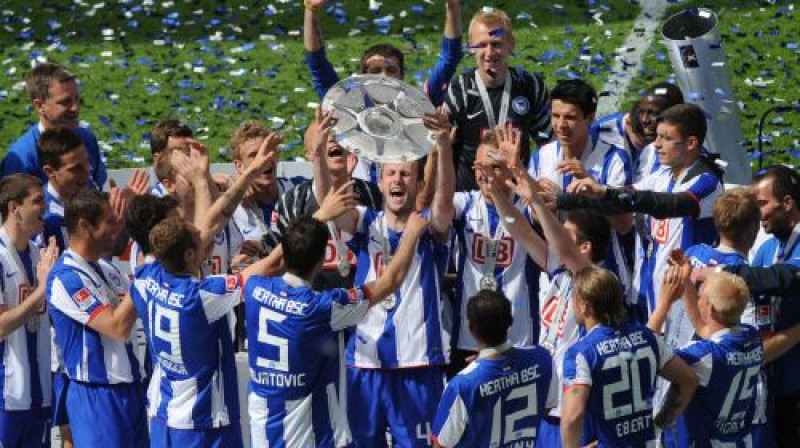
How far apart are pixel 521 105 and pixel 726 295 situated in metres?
2.60

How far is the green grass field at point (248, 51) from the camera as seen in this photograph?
51.0ft

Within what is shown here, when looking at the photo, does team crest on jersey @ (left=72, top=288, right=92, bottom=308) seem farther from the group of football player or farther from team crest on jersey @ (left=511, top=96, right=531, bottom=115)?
team crest on jersey @ (left=511, top=96, right=531, bottom=115)

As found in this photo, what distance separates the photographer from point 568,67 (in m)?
15.9

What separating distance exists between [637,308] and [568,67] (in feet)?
23.2

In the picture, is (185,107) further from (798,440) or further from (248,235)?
(798,440)

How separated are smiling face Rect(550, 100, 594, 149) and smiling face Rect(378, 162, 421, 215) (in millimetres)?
1026

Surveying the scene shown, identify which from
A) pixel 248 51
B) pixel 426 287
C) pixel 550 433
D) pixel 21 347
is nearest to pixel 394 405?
pixel 426 287

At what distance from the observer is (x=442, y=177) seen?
26.7ft

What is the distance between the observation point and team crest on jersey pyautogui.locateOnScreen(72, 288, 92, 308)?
7.99 m

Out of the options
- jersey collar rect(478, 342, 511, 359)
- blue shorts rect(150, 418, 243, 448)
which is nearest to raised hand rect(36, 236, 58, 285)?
blue shorts rect(150, 418, 243, 448)

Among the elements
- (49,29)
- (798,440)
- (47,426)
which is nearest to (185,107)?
(49,29)

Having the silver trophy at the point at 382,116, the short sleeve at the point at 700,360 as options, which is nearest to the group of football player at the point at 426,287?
the short sleeve at the point at 700,360

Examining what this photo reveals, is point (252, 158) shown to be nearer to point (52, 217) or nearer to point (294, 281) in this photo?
point (52, 217)

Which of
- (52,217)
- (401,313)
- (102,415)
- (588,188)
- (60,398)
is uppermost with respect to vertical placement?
(588,188)
